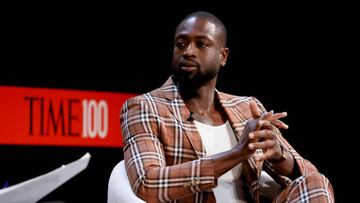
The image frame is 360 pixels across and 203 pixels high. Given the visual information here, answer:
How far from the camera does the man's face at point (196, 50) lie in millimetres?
1896

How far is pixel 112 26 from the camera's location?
13.4 ft

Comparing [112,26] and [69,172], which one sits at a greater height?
[112,26]

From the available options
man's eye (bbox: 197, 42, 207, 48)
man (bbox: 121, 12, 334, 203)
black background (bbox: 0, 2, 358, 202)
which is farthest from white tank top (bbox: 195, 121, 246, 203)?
black background (bbox: 0, 2, 358, 202)

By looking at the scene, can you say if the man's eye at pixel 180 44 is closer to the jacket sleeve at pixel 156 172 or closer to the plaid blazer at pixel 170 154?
the plaid blazer at pixel 170 154

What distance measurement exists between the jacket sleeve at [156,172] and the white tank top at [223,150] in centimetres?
16

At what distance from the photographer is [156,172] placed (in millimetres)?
1695

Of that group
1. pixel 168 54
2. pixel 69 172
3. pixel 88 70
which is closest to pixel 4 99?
pixel 88 70

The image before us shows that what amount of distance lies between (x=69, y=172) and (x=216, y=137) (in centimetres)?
47

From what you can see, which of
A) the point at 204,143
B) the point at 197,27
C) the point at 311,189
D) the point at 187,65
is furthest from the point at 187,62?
the point at 311,189

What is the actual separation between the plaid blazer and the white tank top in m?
0.03

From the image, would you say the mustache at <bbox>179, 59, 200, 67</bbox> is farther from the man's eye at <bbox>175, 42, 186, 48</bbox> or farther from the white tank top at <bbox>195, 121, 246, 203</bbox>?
the white tank top at <bbox>195, 121, 246, 203</bbox>

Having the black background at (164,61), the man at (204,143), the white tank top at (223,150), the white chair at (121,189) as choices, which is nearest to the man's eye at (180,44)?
the man at (204,143)

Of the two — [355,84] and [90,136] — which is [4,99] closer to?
[90,136]

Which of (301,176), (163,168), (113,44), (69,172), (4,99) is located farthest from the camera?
(113,44)
